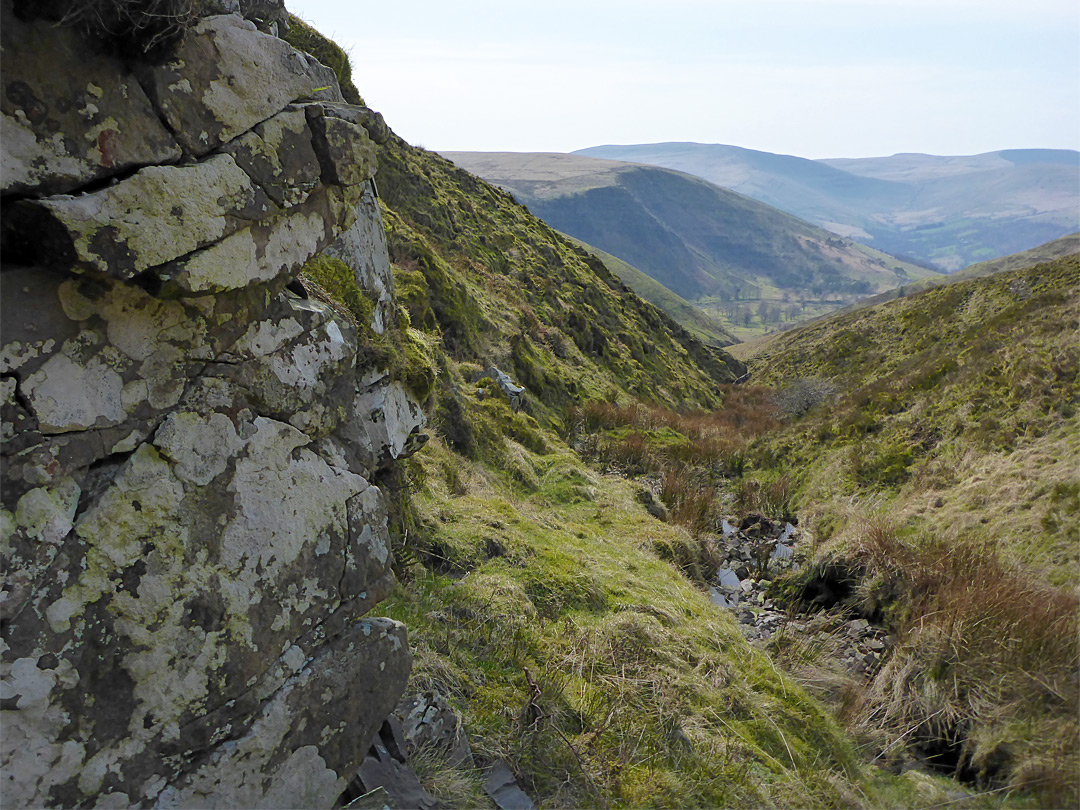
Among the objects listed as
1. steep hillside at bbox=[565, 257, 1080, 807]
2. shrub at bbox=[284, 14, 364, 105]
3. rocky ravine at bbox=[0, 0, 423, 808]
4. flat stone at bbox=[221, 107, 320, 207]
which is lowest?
steep hillside at bbox=[565, 257, 1080, 807]

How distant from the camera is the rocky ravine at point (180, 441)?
3.16m

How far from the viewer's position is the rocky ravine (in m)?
3.16

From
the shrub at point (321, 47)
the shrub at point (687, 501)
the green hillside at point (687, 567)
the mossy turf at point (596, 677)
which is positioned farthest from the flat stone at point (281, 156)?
the shrub at point (321, 47)

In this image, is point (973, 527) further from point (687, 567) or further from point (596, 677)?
point (596, 677)

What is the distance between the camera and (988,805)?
6195 mm

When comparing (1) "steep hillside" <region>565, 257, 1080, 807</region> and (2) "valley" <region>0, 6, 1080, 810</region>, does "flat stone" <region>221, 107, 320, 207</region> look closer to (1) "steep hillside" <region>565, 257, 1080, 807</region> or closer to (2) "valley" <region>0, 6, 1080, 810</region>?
(2) "valley" <region>0, 6, 1080, 810</region>

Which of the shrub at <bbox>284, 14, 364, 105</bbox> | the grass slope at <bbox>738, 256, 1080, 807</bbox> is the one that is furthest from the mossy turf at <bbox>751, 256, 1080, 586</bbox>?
the shrub at <bbox>284, 14, 364, 105</bbox>

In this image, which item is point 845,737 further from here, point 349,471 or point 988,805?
point 349,471

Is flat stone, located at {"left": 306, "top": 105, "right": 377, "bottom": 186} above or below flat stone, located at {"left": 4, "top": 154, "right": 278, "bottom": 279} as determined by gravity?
above

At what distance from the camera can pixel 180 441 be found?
379cm

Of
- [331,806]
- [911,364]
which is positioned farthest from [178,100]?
[911,364]

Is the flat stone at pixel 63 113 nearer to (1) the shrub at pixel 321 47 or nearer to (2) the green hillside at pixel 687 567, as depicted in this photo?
(2) the green hillside at pixel 687 567

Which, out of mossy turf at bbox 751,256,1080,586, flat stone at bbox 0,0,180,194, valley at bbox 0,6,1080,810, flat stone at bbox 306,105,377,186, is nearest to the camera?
flat stone at bbox 0,0,180,194

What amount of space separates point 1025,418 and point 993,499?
316cm
